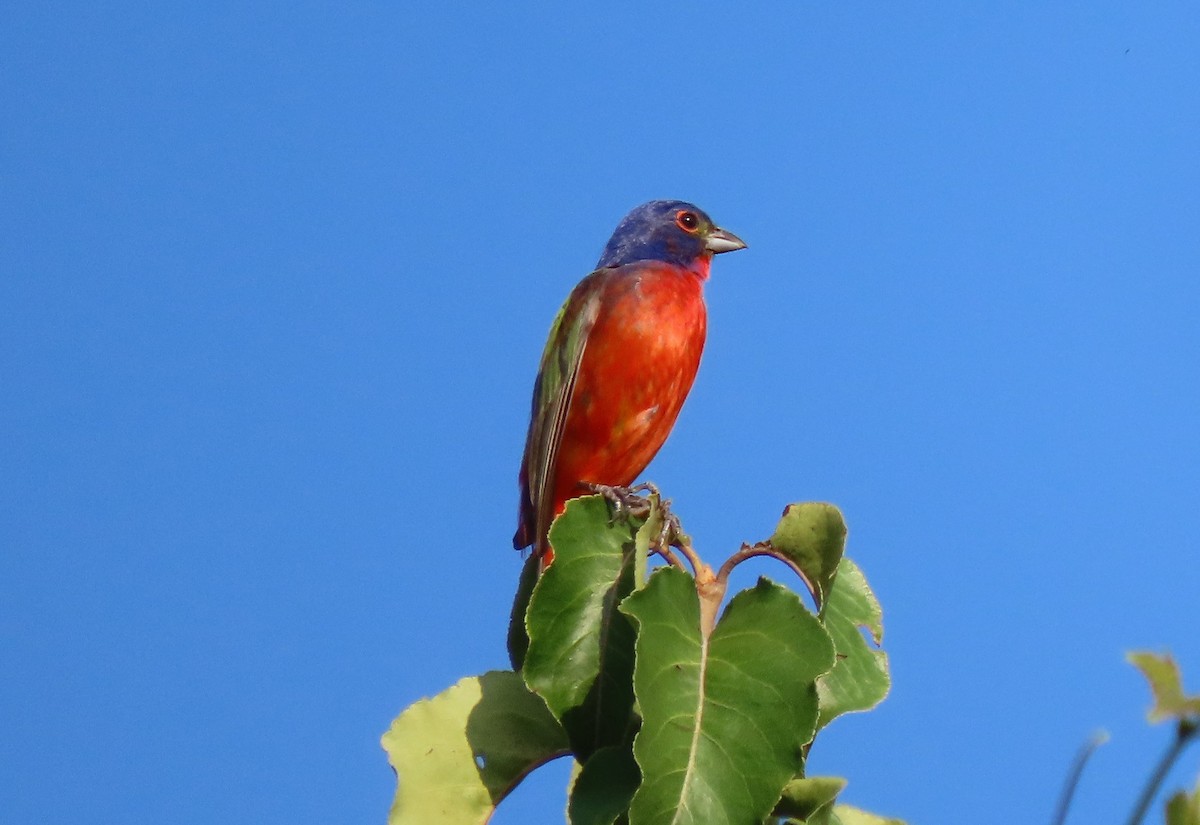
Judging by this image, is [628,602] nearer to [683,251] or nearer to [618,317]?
[618,317]

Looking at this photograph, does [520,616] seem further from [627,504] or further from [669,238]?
[669,238]

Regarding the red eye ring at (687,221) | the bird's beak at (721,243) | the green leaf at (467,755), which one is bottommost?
the green leaf at (467,755)

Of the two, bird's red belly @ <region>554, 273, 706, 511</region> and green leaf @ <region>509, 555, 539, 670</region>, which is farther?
bird's red belly @ <region>554, 273, 706, 511</region>

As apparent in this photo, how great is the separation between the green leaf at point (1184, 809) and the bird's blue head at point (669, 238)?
5092mm

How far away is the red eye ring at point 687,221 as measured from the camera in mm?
6770

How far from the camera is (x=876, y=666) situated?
10.3 ft

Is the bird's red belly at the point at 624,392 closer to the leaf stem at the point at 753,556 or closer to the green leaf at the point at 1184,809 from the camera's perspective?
the leaf stem at the point at 753,556

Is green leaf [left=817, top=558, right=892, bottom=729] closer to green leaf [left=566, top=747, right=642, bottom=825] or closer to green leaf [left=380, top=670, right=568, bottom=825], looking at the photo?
green leaf [left=566, top=747, right=642, bottom=825]

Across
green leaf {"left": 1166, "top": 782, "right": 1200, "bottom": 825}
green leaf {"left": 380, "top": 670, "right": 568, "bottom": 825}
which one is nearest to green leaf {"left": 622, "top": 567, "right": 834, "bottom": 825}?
green leaf {"left": 380, "top": 670, "right": 568, "bottom": 825}

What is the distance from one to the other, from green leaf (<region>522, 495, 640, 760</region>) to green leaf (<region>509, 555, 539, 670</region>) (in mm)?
295

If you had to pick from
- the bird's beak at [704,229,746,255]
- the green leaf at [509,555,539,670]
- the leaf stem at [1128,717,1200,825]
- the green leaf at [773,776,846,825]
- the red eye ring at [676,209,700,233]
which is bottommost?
the leaf stem at [1128,717,1200,825]

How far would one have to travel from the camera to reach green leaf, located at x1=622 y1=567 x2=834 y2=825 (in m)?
2.56

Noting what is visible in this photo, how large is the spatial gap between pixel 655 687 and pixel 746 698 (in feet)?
0.63

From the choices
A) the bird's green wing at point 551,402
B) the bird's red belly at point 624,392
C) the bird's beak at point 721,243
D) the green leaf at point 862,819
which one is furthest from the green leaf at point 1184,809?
the bird's beak at point 721,243
